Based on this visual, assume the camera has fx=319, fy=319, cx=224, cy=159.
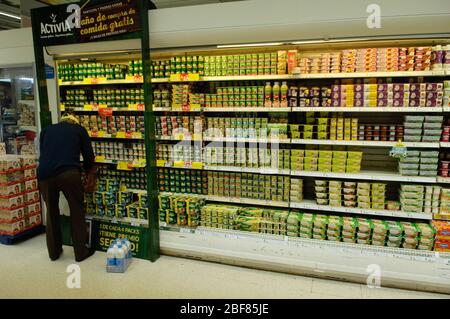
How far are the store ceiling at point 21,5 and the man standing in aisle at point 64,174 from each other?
5.75 feet

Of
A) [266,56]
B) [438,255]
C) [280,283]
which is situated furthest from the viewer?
[266,56]

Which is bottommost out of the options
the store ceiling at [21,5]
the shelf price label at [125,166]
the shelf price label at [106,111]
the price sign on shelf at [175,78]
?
the shelf price label at [125,166]

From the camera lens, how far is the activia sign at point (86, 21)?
3.30m

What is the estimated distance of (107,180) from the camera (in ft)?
13.4

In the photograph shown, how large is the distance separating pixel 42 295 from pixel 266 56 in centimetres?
322

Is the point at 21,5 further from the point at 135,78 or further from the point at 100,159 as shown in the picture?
the point at 100,159

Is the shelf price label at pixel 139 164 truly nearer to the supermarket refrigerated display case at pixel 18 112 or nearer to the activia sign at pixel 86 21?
the activia sign at pixel 86 21

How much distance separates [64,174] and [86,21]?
170 cm

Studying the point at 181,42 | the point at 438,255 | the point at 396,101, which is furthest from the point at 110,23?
the point at 438,255

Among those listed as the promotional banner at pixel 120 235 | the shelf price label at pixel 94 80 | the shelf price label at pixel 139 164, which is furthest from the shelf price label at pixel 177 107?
the promotional banner at pixel 120 235

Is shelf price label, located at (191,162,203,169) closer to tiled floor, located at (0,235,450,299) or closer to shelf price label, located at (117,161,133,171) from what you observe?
shelf price label, located at (117,161,133,171)

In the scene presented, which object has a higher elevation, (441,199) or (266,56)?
(266,56)

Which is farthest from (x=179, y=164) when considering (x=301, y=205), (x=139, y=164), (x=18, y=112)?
(x=18, y=112)

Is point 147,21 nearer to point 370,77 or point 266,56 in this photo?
point 266,56
